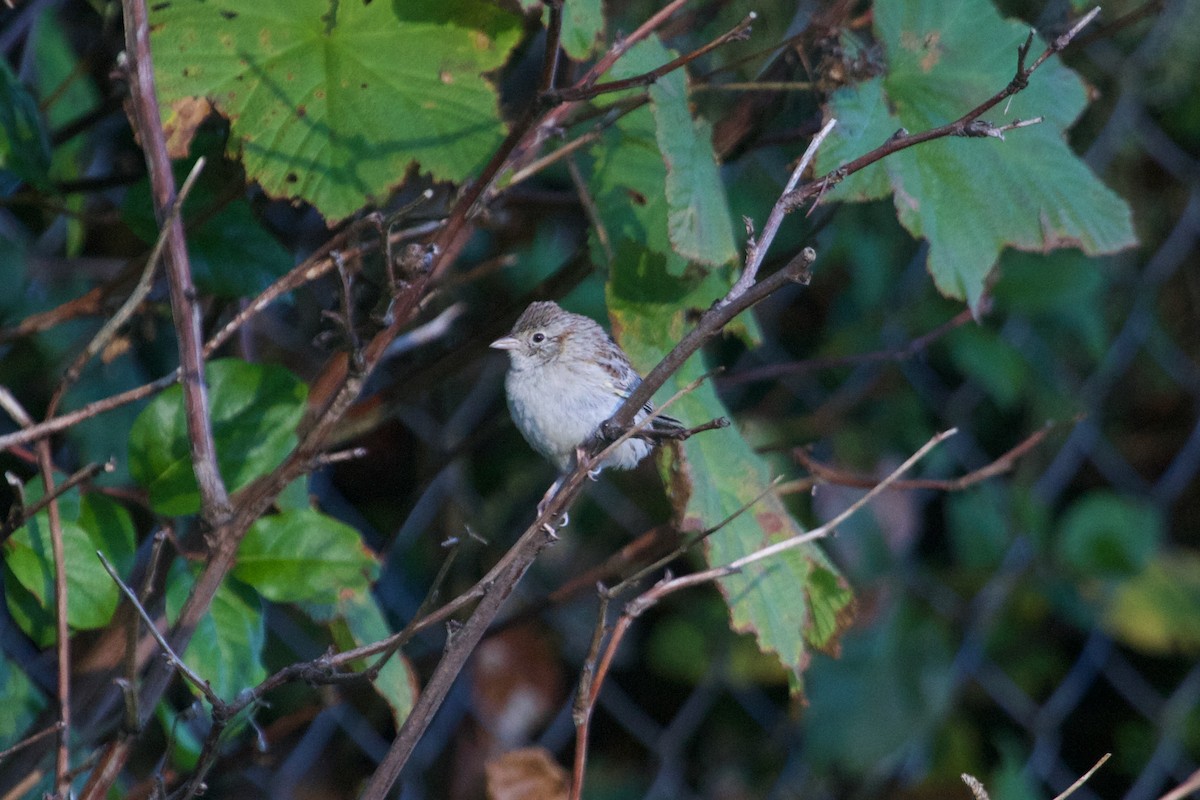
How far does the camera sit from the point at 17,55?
238cm

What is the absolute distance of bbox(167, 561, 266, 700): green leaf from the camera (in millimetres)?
1643

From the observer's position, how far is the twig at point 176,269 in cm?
143

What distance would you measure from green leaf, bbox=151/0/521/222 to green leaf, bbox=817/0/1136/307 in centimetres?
56

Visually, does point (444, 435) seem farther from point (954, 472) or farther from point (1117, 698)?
point (1117, 698)

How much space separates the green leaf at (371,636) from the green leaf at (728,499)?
0.51 meters

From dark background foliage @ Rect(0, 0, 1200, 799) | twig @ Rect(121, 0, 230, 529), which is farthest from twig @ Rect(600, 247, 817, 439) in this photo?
dark background foliage @ Rect(0, 0, 1200, 799)

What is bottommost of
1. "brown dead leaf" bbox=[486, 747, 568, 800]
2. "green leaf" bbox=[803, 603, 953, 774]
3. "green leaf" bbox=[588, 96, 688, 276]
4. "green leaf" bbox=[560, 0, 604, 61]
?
"green leaf" bbox=[803, 603, 953, 774]

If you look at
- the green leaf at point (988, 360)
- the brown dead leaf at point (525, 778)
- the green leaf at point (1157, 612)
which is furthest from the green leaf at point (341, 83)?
the green leaf at point (1157, 612)

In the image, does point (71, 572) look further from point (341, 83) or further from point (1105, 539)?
point (1105, 539)

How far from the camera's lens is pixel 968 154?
6.57 feet

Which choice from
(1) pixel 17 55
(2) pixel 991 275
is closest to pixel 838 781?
(2) pixel 991 275

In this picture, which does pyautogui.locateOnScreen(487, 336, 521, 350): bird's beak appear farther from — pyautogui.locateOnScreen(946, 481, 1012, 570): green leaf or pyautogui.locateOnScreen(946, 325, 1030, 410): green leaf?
pyautogui.locateOnScreen(946, 481, 1012, 570): green leaf

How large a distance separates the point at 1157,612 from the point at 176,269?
3701mm

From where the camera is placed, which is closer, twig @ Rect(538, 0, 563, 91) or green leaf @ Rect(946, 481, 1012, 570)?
twig @ Rect(538, 0, 563, 91)
